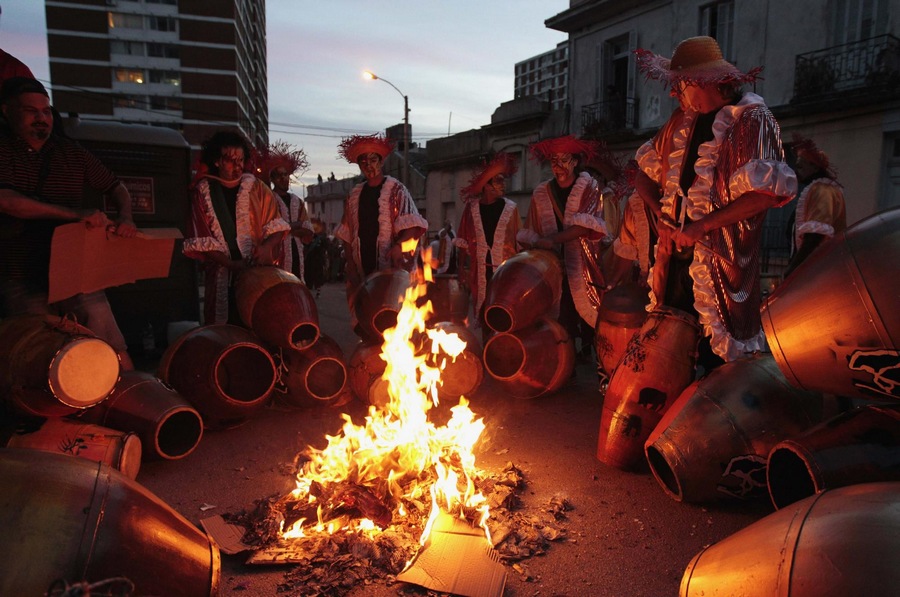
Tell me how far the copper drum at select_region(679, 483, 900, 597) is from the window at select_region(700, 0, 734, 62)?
57.0 ft

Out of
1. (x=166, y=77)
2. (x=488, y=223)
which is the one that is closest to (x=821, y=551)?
(x=488, y=223)

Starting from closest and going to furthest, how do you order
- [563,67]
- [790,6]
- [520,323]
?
[520,323] → [790,6] → [563,67]

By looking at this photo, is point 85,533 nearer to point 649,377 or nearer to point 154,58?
point 649,377

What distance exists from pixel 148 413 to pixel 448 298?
4412mm

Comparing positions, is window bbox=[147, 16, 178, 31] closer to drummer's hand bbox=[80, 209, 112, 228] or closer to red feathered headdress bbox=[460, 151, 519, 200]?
red feathered headdress bbox=[460, 151, 519, 200]

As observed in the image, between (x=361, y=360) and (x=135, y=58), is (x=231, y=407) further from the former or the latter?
(x=135, y=58)

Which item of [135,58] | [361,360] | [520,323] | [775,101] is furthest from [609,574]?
[135,58]

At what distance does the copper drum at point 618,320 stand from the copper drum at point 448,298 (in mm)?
2964

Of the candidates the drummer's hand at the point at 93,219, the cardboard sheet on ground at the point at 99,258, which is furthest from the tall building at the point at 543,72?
the drummer's hand at the point at 93,219

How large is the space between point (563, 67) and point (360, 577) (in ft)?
464

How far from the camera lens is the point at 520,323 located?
4.81 metres

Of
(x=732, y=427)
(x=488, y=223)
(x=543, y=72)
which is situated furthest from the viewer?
(x=543, y=72)

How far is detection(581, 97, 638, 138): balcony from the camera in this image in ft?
62.6

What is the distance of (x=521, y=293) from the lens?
4805 millimetres
